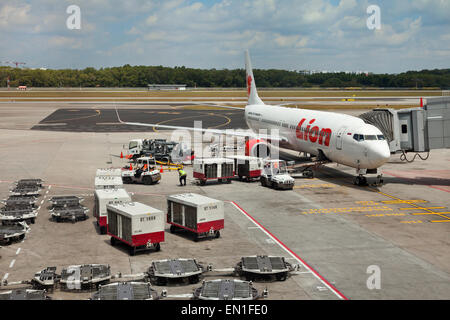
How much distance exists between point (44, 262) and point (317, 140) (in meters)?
30.3

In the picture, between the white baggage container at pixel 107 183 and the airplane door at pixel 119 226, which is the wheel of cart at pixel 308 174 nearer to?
the white baggage container at pixel 107 183

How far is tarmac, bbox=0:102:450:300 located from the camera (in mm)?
22219

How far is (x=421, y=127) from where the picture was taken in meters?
43.7

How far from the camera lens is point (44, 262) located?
24.4 metres

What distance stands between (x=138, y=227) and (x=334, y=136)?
24.8 meters

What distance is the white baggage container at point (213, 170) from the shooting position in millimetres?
43938

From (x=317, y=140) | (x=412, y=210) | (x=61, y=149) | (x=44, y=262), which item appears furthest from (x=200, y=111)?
(x=44, y=262)

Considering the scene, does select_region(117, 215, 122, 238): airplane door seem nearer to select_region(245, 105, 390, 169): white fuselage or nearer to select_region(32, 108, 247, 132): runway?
select_region(245, 105, 390, 169): white fuselage

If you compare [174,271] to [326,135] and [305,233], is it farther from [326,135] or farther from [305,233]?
[326,135]

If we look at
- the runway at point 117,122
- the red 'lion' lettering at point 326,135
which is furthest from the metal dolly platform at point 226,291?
the runway at point 117,122

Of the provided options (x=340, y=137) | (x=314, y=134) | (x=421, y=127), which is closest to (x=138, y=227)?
(x=340, y=137)

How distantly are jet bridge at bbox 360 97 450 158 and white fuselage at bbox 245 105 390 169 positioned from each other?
319cm

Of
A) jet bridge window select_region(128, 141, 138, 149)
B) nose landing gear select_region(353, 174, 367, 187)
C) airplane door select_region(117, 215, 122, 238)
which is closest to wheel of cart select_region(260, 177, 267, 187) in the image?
nose landing gear select_region(353, 174, 367, 187)
